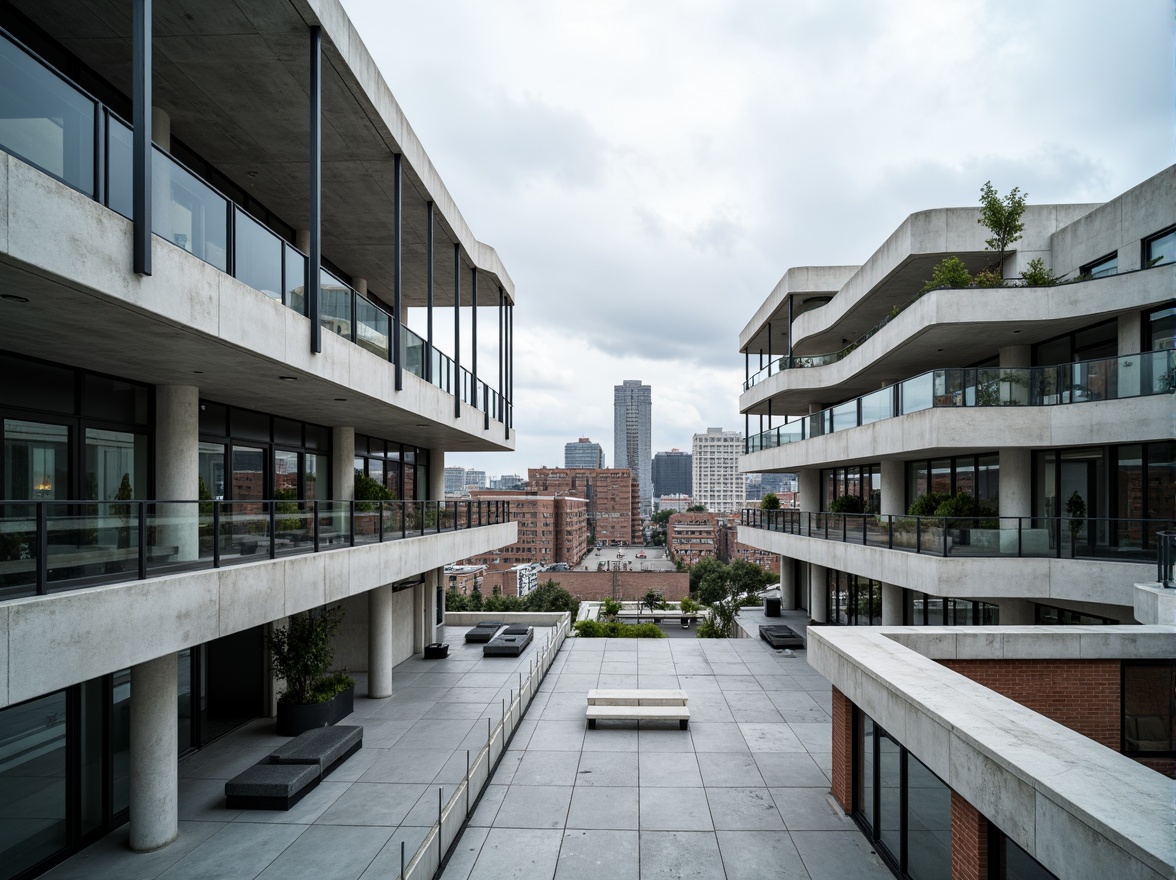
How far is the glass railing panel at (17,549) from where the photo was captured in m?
6.83

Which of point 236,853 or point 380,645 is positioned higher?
point 380,645

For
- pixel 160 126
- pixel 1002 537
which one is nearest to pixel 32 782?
pixel 160 126

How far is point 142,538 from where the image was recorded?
8.72m

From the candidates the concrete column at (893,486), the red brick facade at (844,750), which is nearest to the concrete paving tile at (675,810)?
the red brick facade at (844,750)

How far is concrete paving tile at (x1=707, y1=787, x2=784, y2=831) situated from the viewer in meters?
10.7

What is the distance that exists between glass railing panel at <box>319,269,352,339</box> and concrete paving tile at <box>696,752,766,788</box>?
10.9 metres

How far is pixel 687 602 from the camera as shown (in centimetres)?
5556

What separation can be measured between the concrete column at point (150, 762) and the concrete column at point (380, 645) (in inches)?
302

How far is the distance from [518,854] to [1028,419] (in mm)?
15587

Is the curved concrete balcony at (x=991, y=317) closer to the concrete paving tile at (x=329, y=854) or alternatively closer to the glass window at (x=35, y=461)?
the concrete paving tile at (x=329, y=854)

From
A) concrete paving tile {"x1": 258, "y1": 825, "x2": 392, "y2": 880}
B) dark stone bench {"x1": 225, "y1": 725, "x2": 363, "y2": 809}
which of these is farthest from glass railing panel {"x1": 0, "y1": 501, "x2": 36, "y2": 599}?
dark stone bench {"x1": 225, "y1": 725, "x2": 363, "y2": 809}

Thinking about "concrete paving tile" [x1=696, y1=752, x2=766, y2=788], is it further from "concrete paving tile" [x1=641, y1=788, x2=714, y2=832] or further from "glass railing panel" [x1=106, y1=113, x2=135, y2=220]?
"glass railing panel" [x1=106, y1=113, x2=135, y2=220]

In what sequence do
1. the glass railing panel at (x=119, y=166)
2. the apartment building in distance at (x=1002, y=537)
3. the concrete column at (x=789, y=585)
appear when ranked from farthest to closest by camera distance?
the concrete column at (x=789, y=585)
the glass railing panel at (x=119, y=166)
the apartment building in distance at (x=1002, y=537)

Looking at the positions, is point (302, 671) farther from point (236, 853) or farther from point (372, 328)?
point (372, 328)
